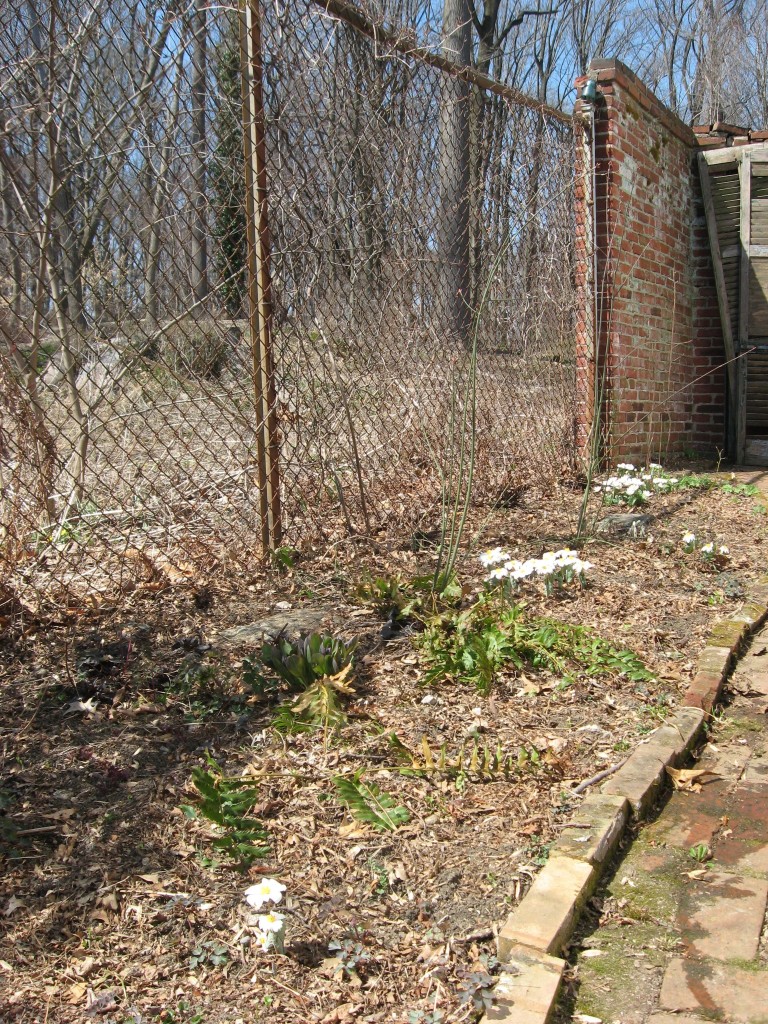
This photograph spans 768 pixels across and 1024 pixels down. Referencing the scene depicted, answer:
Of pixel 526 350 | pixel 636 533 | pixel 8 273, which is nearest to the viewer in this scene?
pixel 8 273

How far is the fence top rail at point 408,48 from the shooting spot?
3.75m

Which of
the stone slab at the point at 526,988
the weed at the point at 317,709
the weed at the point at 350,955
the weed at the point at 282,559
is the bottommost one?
the stone slab at the point at 526,988

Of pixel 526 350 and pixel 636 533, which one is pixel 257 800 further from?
pixel 526 350

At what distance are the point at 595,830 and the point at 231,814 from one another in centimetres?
89

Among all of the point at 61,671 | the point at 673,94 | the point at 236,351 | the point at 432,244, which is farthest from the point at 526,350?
the point at 673,94

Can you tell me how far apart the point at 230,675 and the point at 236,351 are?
1434 mm

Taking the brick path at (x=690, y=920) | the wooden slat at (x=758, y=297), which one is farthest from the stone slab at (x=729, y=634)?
the wooden slat at (x=758, y=297)

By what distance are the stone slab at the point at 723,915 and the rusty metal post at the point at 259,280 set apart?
7.10 feet

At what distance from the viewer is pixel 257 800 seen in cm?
222

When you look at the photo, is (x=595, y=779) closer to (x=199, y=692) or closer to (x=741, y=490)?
(x=199, y=692)

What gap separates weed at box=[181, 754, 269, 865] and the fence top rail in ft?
10.4

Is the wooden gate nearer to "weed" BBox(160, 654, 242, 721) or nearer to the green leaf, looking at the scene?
"weed" BBox(160, 654, 242, 721)

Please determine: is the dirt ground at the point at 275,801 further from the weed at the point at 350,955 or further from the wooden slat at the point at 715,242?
the wooden slat at the point at 715,242

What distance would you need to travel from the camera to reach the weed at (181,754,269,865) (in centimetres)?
198
